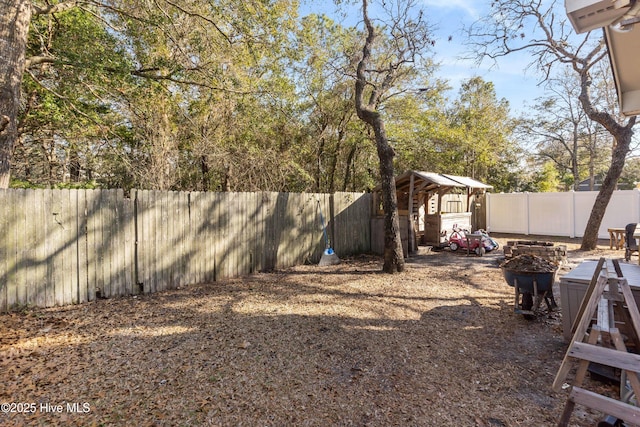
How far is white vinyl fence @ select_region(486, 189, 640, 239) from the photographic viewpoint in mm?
10625

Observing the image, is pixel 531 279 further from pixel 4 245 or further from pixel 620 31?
pixel 4 245

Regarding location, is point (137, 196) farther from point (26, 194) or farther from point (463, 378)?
point (463, 378)

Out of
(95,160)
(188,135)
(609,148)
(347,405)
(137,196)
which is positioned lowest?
(347,405)

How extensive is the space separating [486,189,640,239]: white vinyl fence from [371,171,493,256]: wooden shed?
324 centimetres

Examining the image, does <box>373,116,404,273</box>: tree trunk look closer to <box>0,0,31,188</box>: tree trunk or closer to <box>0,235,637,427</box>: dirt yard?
<box>0,235,637,427</box>: dirt yard

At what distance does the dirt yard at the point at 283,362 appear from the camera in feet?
7.45

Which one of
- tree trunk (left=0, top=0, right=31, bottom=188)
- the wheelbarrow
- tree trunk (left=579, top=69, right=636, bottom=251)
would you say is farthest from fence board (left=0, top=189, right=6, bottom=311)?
tree trunk (left=579, top=69, right=636, bottom=251)

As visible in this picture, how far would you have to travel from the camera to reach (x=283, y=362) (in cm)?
299

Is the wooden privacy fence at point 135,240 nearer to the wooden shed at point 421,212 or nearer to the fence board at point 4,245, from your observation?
the fence board at point 4,245

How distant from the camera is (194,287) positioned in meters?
5.56

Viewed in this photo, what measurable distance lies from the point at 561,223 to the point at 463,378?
12.2 meters

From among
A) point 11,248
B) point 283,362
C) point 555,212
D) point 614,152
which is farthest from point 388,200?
point 555,212

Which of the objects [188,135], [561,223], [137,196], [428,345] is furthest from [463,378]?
[561,223]

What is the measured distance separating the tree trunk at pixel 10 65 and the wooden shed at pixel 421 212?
7.67 meters
